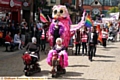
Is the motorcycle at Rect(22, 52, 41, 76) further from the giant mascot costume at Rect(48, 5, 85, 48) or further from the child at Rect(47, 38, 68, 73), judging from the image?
the giant mascot costume at Rect(48, 5, 85, 48)

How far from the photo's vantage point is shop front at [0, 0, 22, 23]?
24.8 meters

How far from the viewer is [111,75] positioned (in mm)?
13016

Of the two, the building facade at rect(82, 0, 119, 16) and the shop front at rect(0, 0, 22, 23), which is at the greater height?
the shop front at rect(0, 0, 22, 23)

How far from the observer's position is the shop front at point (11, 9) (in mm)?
24809

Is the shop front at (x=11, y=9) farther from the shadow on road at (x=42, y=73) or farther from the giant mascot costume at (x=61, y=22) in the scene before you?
the shadow on road at (x=42, y=73)

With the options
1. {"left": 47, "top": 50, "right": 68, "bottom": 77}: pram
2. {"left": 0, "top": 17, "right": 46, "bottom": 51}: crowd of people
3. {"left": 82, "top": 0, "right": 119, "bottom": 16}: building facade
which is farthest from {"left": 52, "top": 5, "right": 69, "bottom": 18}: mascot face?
{"left": 82, "top": 0, "right": 119, "bottom": 16}: building facade

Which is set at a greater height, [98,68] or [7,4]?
[7,4]

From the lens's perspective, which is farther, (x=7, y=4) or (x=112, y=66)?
(x=7, y=4)

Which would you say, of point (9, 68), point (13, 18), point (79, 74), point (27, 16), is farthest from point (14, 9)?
point (79, 74)

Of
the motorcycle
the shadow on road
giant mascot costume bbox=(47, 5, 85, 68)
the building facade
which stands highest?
giant mascot costume bbox=(47, 5, 85, 68)

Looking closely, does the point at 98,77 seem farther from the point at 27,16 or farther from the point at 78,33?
the point at 27,16

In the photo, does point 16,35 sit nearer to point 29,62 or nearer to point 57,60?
point 29,62

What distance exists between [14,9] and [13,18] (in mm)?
1288

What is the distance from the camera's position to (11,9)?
26.8 meters
